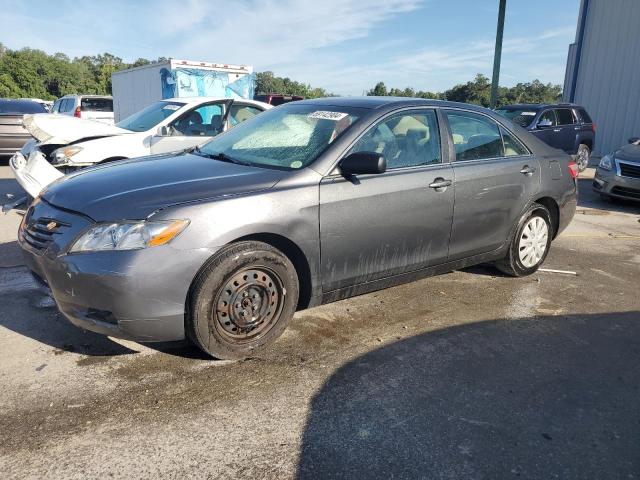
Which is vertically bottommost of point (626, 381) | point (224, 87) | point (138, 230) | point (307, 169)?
point (626, 381)

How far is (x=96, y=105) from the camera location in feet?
61.0

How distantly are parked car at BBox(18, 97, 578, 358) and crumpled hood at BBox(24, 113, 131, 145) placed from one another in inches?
142

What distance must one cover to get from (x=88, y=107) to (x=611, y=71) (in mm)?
18302

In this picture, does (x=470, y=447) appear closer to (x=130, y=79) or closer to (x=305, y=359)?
(x=305, y=359)

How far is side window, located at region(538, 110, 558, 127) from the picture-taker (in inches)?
534

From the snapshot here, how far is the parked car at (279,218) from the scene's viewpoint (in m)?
2.88

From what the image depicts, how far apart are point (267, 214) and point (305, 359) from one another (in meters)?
0.96

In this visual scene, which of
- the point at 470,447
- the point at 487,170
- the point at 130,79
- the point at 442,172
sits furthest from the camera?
the point at 130,79

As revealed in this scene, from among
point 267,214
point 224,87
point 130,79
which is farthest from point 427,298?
point 130,79

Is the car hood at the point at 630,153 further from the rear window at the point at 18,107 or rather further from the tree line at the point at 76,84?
the tree line at the point at 76,84

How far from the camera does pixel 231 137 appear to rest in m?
4.31

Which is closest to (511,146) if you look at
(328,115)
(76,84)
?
(328,115)

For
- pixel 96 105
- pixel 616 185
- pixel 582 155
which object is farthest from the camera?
pixel 96 105

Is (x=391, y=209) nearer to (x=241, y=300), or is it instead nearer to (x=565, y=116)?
(x=241, y=300)
